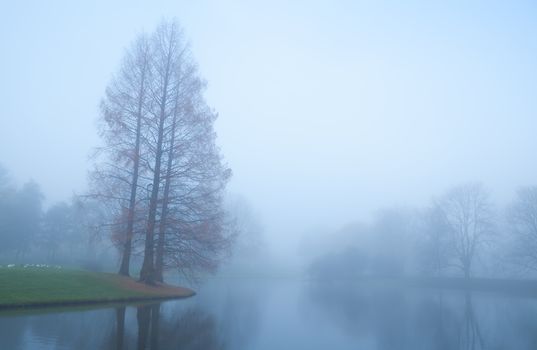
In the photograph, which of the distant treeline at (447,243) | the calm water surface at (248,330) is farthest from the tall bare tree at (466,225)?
the calm water surface at (248,330)

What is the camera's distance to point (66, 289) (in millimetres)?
17297

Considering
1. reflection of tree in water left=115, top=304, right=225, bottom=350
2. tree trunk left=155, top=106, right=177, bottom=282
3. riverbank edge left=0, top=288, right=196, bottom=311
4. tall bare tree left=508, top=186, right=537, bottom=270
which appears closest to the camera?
reflection of tree in water left=115, top=304, right=225, bottom=350

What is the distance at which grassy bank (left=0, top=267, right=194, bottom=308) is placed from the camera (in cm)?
1508

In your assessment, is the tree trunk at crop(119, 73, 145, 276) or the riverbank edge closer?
the riverbank edge

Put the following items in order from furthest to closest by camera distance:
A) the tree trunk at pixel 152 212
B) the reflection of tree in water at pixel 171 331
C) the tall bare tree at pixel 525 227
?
the tall bare tree at pixel 525 227 → the tree trunk at pixel 152 212 → the reflection of tree in water at pixel 171 331

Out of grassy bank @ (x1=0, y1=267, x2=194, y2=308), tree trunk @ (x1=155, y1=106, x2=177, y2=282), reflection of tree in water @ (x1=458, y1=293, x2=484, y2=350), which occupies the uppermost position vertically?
tree trunk @ (x1=155, y1=106, x2=177, y2=282)

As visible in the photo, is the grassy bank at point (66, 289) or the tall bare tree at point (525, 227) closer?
the grassy bank at point (66, 289)

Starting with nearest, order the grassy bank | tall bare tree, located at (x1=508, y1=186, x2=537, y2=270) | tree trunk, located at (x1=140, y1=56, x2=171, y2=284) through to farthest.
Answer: the grassy bank
tree trunk, located at (x1=140, y1=56, x2=171, y2=284)
tall bare tree, located at (x1=508, y1=186, x2=537, y2=270)

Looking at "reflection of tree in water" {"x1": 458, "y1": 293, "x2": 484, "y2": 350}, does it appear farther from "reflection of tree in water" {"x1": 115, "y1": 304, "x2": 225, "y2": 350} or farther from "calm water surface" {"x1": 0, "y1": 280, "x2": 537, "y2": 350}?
"reflection of tree in water" {"x1": 115, "y1": 304, "x2": 225, "y2": 350}

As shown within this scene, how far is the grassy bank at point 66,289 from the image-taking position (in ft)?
49.5

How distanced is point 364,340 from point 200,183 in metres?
13.3

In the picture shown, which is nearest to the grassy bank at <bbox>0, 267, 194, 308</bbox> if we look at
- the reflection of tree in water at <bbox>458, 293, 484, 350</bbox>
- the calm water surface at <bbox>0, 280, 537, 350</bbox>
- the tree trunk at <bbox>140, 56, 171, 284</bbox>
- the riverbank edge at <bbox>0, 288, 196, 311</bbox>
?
the riverbank edge at <bbox>0, 288, 196, 311</bbox>

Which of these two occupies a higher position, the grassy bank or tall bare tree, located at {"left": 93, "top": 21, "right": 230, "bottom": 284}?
tall bare tree, located at {"left": 93, "top": 21, "right": 230, "bottom": 284}

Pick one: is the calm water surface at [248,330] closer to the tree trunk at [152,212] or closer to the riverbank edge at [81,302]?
the riverbank edge at [81,302]
